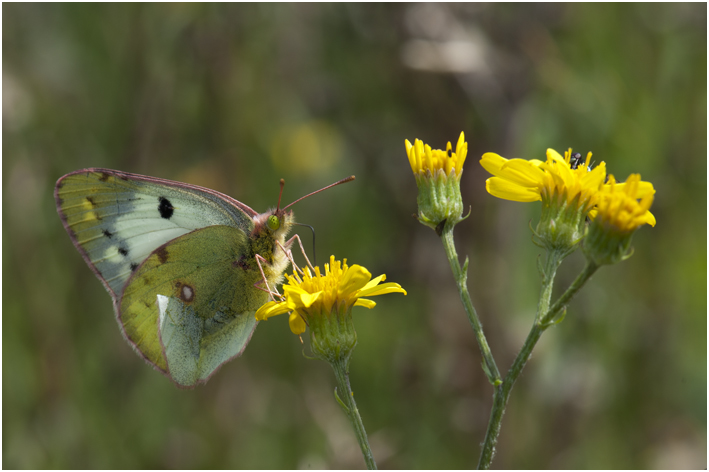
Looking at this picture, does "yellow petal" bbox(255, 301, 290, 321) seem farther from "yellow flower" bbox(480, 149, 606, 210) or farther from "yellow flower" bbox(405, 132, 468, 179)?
"yellow flower" bbox(480, 149, 606, 210)

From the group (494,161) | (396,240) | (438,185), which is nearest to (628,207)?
(494,161)

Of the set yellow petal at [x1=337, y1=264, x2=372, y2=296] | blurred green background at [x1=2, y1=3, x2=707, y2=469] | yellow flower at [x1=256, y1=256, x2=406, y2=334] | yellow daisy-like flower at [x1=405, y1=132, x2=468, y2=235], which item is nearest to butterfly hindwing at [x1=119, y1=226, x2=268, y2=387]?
yellow flower at [x1=256, y1=256, x2=406, y2=334]

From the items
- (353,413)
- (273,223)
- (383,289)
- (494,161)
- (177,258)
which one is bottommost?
(353,413)

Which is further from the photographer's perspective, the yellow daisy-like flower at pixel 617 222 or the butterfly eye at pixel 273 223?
the butterfly eye at pixel 273 223

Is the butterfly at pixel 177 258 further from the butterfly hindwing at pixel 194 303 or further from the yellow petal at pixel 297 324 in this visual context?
the yellow petal at pixel 297 324

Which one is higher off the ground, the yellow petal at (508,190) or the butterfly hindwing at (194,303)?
the yellow petal at (508,190)

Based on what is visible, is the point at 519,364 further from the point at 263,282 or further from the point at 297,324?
the point at 263,282

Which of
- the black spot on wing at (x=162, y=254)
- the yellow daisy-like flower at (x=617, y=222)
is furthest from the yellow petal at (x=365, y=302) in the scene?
the black spot on wing at (x=162, y=254)
